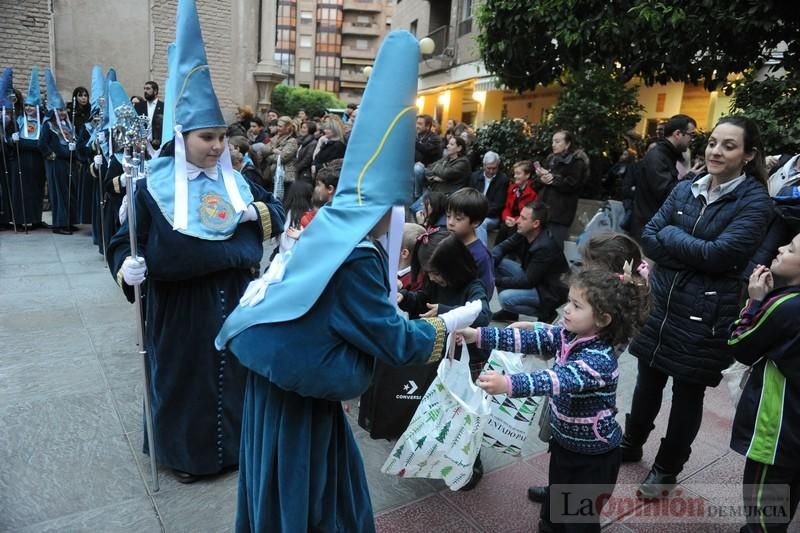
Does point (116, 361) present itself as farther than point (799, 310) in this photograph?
Yes

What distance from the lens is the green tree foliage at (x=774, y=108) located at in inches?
204

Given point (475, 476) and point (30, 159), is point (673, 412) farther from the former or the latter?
point (30, 159)

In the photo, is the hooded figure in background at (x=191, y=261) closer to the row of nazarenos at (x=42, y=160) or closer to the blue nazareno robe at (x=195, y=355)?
the blue nazareno robe at (x=195, y=355)

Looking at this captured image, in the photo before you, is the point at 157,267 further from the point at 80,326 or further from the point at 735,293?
the point at 80,326

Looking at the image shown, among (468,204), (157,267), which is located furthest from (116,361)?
(468,204)

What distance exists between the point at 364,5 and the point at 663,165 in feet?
227

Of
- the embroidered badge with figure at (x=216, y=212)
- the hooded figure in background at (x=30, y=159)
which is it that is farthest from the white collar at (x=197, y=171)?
the hooded figure in background at (x=30, y=159)

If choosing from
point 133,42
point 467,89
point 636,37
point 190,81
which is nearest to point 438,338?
point 190,81

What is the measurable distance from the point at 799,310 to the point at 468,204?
6.05 ft

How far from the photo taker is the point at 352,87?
231ft

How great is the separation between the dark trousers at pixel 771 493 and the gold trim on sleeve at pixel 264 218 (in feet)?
8.28

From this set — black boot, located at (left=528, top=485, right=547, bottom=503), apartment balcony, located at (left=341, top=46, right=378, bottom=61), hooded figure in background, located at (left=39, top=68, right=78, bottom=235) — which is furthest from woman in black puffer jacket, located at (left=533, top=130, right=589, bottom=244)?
apartment balcony, located at (left=341, top=46, right=378, bottom=61)

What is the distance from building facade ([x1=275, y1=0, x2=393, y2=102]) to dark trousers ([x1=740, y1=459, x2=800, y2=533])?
69.5m

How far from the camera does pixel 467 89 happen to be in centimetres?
2191
